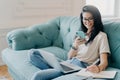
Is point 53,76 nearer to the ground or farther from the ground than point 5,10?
nearer to the ground

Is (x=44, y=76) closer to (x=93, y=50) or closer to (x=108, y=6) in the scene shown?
(x=93, y=50)

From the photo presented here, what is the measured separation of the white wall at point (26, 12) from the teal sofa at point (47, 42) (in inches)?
29.6

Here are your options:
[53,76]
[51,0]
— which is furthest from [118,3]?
[53,76]

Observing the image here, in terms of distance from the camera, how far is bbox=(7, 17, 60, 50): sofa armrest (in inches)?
93.4

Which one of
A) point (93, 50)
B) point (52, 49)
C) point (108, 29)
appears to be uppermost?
point (108, 29)

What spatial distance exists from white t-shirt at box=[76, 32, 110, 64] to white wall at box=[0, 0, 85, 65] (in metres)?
1.66

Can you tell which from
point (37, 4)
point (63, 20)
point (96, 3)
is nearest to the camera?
point (63, 20)

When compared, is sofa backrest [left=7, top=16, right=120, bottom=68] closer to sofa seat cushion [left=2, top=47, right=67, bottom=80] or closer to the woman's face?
sofa seat cushion [left=2, top=47, right=67, bottom=80]

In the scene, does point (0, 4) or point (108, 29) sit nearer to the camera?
point (108, 29)

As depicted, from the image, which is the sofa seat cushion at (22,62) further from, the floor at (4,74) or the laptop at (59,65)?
the floor at (4,74)

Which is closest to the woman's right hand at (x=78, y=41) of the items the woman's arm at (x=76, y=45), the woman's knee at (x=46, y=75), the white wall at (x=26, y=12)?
the woman's arm at (x=76, y=45)

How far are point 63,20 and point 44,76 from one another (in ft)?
3.84

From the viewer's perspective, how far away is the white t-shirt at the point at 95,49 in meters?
1.71

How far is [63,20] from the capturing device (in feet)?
8.39
